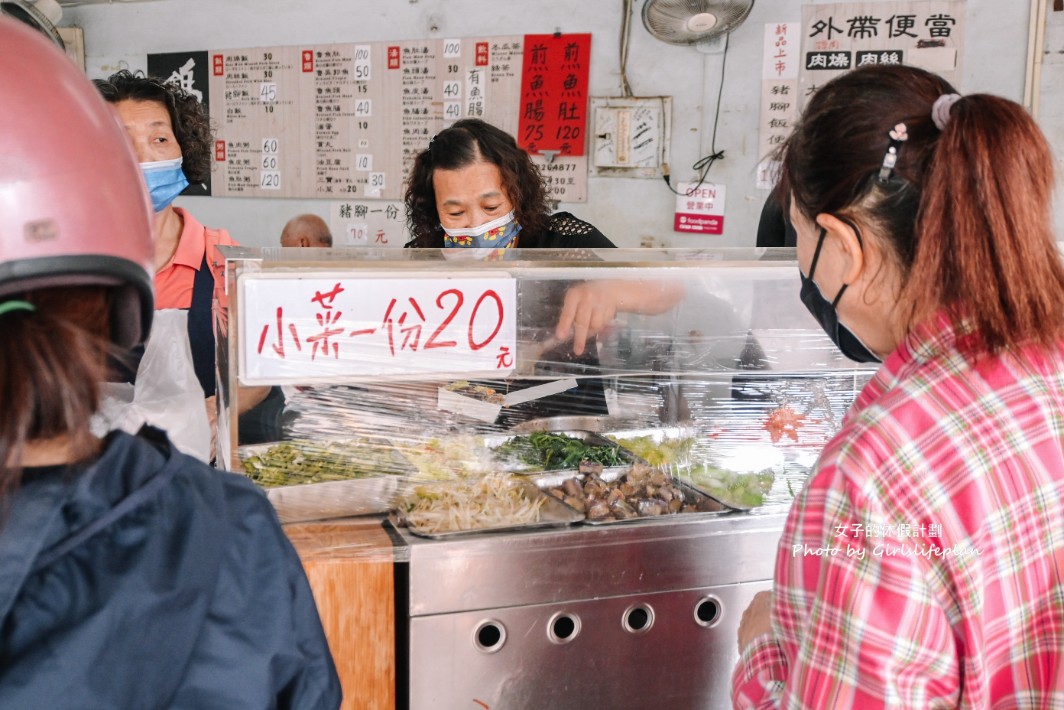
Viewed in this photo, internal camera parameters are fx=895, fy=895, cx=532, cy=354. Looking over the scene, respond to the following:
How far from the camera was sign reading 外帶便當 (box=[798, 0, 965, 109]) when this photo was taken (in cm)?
415

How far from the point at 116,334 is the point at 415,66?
4309mm

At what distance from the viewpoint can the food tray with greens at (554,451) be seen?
207 centimetres

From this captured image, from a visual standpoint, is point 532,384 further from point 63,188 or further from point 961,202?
point 63,188

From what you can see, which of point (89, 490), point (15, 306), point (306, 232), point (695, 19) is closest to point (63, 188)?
point (15, 306)

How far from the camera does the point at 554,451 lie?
215 centimetres

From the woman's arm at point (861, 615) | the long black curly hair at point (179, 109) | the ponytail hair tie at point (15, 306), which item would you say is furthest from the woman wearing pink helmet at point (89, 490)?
the long black curly hair at point (179, 109)

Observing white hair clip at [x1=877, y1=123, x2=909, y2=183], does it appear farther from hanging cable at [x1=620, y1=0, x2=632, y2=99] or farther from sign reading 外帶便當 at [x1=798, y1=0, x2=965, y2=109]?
hanging cable at [x1=620, y1=0, x2=632, y2=99]

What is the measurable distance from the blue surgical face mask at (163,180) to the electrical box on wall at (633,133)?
2497mm

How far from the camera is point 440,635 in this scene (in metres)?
1.76

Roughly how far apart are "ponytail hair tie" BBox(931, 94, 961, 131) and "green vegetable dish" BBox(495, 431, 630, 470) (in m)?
1.23

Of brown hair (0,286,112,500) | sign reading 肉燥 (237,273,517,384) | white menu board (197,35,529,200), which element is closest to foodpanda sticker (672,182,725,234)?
white menu board (197,35,529,200)

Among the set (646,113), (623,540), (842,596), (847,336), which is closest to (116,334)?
(842,596)

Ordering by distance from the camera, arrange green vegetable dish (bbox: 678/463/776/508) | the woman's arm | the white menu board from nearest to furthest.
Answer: the woman's arm, green vegetable dish (bbox: 678/463/776/508), the white menu board

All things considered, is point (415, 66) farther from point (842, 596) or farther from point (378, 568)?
point (842, 596)
